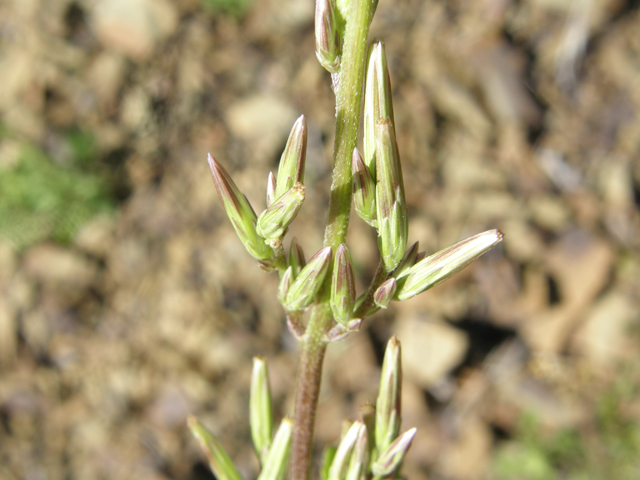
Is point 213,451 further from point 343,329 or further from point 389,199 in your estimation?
point 389,199

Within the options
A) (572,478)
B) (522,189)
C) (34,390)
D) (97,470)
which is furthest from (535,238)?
(34,390)

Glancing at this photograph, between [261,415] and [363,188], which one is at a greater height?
[363,188]

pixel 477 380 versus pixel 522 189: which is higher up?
pixel 522 189

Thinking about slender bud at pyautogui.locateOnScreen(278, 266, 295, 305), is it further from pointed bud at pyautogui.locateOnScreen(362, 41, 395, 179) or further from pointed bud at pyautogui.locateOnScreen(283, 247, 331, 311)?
pointed bud at pyautogui.locateOnScreen(362, 41, 395, 179)

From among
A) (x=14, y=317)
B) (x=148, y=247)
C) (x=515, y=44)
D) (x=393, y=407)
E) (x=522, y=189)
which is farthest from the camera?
(x=515, y=44)

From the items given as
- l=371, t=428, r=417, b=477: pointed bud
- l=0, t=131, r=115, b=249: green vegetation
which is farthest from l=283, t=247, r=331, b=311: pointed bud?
l=0, t=131, r=115, b=249: green vegetation

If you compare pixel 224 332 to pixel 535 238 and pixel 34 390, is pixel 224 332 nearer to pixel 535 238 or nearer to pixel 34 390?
pixel 34 390

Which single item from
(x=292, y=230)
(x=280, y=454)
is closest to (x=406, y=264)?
(x=280, y=454)
